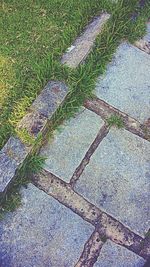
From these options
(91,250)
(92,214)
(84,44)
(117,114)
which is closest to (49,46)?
(84,44)

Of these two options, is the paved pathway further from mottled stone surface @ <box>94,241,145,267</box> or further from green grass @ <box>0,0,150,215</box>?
green grass @ <box>0,0,150,215</box>

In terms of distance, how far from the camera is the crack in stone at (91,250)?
3.05 metres

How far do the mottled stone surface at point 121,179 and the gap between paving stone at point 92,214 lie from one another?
46mm

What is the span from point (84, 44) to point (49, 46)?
30cm

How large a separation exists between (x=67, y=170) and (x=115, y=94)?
0.80m

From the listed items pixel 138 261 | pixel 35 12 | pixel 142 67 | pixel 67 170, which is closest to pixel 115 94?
pixel 142 67

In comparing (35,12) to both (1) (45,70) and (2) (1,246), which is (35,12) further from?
(2) (1,246)

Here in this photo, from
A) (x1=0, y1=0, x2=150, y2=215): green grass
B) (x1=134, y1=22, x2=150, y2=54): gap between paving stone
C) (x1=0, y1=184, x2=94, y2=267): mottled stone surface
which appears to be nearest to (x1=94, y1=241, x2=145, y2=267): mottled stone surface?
(x1=0, y1=184, x2=94, y2=267): mottled stone surface

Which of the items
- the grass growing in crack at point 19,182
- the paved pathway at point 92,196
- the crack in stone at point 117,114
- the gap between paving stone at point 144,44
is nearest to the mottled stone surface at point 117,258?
the paved pathway at point 92,196

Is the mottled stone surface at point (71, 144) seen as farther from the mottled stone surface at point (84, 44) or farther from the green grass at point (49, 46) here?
the mottled stone surface at point (84, 44)

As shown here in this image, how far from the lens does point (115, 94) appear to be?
3738 mm

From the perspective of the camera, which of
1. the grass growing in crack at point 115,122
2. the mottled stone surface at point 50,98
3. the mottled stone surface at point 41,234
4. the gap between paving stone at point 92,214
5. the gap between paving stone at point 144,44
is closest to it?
the mottled stone surface at point 41,234

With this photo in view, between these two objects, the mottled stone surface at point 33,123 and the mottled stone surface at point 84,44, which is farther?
the mottled stone surface at point 84,44

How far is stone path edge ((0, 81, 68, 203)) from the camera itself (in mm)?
3230
